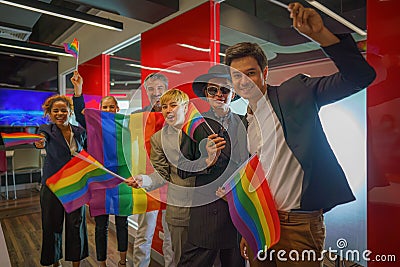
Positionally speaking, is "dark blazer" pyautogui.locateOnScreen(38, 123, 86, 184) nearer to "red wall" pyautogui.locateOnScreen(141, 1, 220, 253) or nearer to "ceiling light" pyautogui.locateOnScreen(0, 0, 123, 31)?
"red wall" pyautogui.locateOnScreen(141, 1, 220, 253)

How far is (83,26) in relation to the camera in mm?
2438

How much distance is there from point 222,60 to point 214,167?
0.58m

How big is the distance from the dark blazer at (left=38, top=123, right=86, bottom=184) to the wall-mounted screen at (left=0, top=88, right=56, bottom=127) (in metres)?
0.30

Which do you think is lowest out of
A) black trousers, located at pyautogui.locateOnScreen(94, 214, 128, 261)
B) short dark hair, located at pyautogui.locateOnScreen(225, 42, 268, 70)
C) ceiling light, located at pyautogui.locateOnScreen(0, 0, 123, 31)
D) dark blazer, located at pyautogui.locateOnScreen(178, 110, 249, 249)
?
black trousers, located at pyautogui.locateOnScreen(94, 214, 128, 261)

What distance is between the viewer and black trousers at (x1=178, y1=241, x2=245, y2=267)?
4.57ft

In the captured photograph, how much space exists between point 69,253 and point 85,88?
4.16ft

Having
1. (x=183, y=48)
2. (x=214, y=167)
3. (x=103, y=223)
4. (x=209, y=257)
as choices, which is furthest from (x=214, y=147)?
(x=103, y=223)

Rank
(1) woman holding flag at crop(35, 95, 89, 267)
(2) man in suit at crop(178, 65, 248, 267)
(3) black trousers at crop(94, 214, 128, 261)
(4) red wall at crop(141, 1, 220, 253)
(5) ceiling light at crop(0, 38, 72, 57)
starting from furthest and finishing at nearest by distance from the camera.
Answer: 1. (5) ceiling light at crop(0, 38, 72, 57)
2. (3) black trousers at crop(94, 214, 128, 261)
3. (1) woman holding flag at crop(35, 95, 89, 267)
4. (4) red wall at crop(141, 1, 220, 253)
5. (2) man in suit at crop(178, 65, 248, 267)

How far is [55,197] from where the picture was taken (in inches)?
78.0

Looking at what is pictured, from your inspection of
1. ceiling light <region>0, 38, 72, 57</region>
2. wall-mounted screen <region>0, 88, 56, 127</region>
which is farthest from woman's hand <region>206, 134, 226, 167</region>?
ceiling light <region>0, 38, 72, 57</region>

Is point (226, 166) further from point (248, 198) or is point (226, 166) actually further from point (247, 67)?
point (247, 67)

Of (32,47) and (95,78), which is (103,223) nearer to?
(95,78)

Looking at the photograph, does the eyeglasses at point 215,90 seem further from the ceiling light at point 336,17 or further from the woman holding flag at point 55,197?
the woman holding flag at point 55,197

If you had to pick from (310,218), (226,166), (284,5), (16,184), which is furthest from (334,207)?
(16,184)
